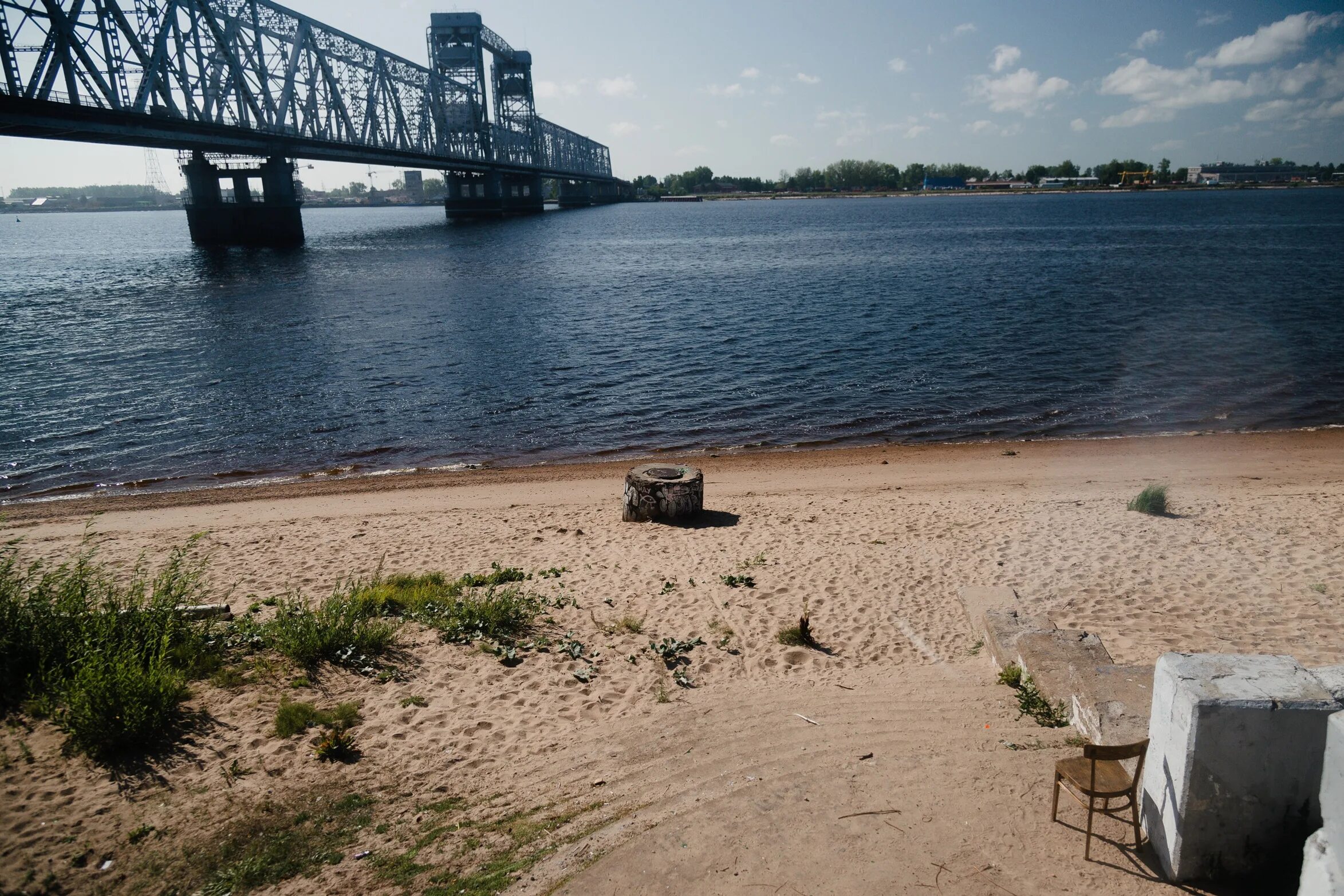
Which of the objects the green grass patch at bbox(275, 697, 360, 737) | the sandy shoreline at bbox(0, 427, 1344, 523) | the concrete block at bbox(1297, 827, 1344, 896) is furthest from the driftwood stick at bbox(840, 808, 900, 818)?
the sandy shoreline at bbox(0, 427, 1344, 523)

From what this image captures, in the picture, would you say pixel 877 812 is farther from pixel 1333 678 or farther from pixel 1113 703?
pixel 1333 678

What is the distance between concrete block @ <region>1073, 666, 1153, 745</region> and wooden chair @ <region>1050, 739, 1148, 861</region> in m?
0.71

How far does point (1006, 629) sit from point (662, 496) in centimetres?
630

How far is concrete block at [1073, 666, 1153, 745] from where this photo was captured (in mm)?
5848

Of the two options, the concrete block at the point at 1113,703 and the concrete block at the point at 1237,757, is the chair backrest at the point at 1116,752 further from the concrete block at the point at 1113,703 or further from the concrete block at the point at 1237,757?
the concrete block at the point at 1113,703

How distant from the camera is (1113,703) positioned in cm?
618

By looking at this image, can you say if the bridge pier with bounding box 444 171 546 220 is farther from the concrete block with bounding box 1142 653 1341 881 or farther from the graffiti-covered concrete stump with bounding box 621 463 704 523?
the concrete block with bounding box 1142 653 1341 881

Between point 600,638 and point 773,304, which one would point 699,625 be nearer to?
point 600,638

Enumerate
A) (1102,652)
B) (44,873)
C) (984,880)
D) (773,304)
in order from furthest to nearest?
(773,304) < (1102,652) < (44,873) < (984,880)

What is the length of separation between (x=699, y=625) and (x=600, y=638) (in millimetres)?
1182

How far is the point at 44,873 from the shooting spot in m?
5.14

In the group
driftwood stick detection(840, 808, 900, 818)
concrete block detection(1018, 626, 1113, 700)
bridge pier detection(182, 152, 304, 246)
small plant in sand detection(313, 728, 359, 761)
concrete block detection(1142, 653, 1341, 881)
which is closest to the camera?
concrete block detection(1142, 653, 1341, 881)

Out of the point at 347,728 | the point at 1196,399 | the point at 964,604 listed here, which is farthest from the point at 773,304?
the point at 347,728

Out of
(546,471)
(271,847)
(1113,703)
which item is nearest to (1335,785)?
(1113,703)
